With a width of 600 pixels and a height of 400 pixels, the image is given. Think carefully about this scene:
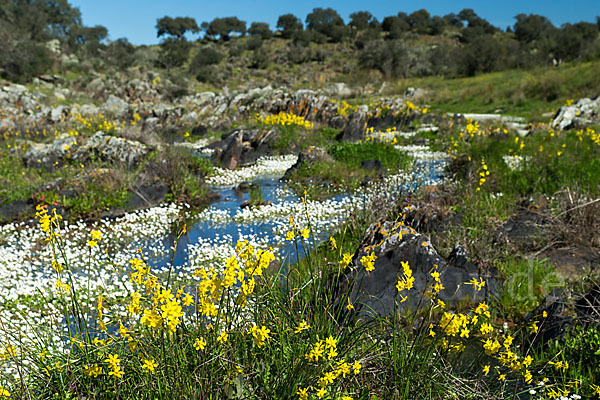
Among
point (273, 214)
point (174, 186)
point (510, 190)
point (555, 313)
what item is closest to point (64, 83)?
point (174, 186)

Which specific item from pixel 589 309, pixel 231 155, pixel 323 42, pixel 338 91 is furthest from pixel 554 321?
pixel 323 42

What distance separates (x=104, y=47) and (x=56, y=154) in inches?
1785

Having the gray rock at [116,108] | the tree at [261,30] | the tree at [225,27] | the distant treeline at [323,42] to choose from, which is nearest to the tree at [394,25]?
the distant treeline at [323,42]

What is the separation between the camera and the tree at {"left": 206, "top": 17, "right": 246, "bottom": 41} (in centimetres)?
7575

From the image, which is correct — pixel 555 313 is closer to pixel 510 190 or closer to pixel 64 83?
pixel 510 190

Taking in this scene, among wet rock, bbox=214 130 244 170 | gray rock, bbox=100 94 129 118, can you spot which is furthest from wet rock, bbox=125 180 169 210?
gray rock, bbox=100 94 129 118

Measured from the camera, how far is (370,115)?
67.0ft

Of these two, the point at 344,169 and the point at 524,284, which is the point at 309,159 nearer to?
the point at 344,169

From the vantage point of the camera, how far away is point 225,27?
76125 mm

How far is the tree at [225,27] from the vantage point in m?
75.8

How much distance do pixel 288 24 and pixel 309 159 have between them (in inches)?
2752

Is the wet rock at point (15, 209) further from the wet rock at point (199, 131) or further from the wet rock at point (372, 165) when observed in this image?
the wet rock at point (199, 131)

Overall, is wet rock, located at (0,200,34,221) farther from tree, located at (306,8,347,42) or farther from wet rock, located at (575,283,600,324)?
tree, located at (306,8,347,42)

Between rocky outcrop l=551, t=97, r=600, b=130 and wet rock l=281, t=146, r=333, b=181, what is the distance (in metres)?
7.50
